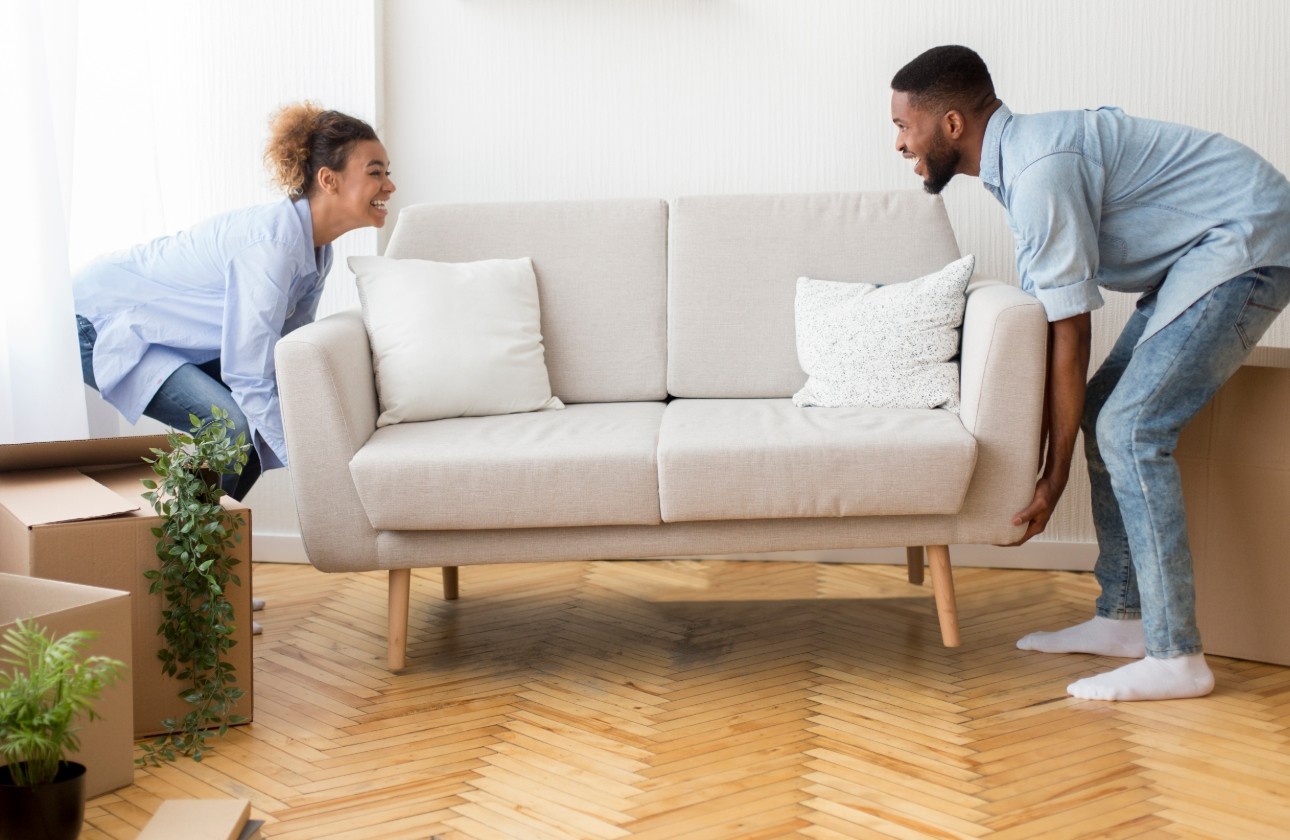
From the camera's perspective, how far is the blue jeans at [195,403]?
247cm

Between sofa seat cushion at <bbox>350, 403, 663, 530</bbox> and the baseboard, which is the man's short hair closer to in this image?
sofa seat cushion at <bbox>350, 403, 663, 530</bbox>

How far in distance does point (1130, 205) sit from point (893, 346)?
0.51 meters

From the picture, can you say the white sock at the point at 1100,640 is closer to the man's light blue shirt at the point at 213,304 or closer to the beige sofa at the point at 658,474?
the beige sofa at the point at 658,474

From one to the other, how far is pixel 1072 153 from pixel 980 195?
3.05 feet

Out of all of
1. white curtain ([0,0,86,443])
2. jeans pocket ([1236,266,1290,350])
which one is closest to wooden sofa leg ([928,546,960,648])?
jeans pocket ([1236,266,1290,350])

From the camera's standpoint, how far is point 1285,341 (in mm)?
2900

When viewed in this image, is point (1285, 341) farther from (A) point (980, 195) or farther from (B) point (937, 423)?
(B) point (937, 423)

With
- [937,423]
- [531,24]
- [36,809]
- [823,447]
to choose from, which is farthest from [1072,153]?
[36,809]

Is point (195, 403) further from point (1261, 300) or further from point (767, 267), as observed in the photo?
point (1261, 300)

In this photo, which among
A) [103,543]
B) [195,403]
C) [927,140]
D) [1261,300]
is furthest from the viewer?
[195,403]

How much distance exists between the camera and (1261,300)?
2066 mm

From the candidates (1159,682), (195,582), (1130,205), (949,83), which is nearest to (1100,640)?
(1159,682)

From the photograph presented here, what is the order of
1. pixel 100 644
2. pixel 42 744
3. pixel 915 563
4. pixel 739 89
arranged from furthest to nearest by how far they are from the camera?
1. pixel 739 89
2. pixel 915 563
3. pixel 100 644
4. pixel 42 744

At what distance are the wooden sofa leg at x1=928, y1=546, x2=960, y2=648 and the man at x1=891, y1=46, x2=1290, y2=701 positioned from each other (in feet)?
0.55
